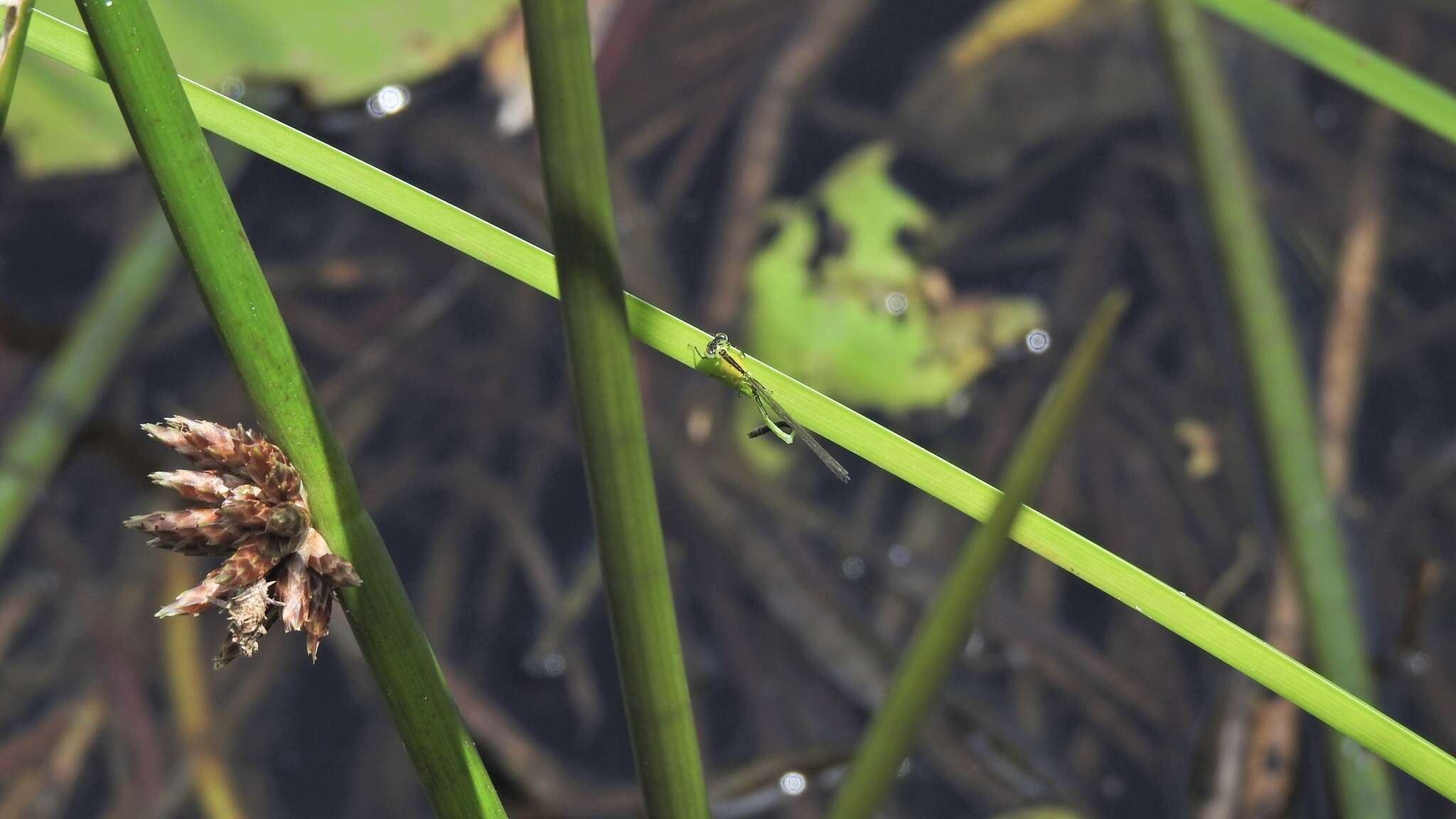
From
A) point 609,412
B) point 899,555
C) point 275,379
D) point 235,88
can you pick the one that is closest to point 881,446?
point 609,412

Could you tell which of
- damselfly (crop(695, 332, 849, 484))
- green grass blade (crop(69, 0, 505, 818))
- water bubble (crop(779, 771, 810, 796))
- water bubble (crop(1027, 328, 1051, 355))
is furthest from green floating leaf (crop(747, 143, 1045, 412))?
green grass blade (crop(69, 0, 505, 818))

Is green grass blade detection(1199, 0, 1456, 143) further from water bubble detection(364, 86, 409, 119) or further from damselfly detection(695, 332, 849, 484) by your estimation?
water bubble detection(364, 86, 409, 119)

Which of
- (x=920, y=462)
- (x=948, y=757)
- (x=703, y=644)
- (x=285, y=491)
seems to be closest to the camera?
(x=285, y=491)

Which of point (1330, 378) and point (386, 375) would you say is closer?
point (1330, 378)

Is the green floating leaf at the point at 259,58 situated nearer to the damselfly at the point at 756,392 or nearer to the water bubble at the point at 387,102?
the water bubble at the point at 387,102

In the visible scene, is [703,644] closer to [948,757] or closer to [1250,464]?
[948,757]

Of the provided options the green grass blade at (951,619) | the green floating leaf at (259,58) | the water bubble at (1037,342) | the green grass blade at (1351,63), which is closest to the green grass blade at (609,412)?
the green grass blade at (951,619)

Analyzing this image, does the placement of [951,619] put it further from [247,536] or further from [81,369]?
[81,369]

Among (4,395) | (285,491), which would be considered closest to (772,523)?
(285,491)
